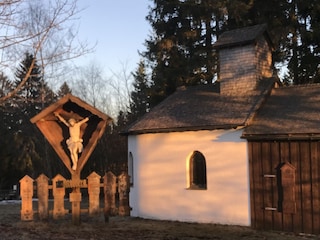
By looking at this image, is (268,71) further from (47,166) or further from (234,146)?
(47,166)

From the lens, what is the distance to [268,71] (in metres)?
18.2

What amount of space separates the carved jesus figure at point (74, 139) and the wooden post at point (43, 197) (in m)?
1.30

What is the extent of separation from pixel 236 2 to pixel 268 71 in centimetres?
713

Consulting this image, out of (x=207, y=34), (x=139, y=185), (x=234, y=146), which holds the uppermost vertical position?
(x=207, y=34)

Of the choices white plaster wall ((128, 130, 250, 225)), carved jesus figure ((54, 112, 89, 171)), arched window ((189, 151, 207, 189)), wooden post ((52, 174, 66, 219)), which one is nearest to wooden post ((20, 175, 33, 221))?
wooden post ((52, 174, 66, 219))

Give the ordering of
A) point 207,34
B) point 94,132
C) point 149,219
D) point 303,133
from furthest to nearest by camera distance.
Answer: point 207,34, point 149,219, point 94,132, point 303,133

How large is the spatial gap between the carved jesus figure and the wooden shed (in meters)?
5.20

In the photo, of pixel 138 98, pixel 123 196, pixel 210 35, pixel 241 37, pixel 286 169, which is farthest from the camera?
pixel 138 98

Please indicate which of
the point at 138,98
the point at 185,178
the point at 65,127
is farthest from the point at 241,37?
the point at 138,98

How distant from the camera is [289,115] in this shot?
575 inches

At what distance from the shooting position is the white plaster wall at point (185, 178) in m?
14.8

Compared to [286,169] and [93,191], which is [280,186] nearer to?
[286,169]

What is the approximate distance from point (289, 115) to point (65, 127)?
7.23 meters

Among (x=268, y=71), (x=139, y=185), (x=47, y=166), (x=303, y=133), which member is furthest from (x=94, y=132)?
(x=47, y=166)
